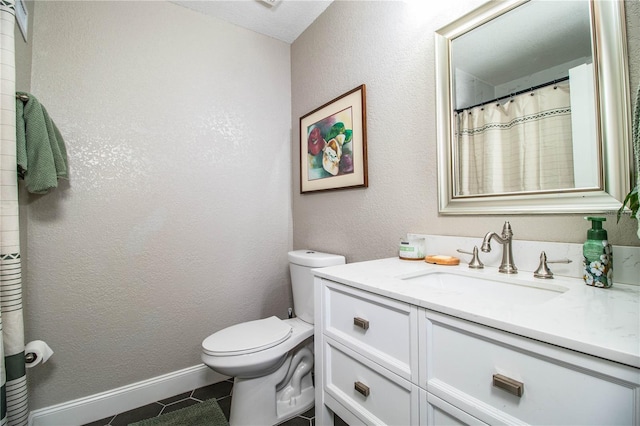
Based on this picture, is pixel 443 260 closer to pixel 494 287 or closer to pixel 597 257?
pixel 494 287

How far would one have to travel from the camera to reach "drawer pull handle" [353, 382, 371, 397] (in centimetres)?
89

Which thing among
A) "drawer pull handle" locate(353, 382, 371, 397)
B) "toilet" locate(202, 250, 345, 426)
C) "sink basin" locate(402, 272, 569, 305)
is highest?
"sink basin" locate(402, 272, 569, 305)

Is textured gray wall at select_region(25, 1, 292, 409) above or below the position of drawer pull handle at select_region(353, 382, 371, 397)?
above

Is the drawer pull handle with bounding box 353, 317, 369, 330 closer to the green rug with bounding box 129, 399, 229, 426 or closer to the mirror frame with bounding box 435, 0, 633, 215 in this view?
the mirror frame with bounding box 435, 0, 633, 215

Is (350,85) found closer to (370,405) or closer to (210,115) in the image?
(210,115)

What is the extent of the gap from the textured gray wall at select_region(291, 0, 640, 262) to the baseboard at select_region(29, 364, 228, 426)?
114 centimetres

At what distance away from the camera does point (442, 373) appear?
0.69m

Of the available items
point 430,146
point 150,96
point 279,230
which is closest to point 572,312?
point 430,146

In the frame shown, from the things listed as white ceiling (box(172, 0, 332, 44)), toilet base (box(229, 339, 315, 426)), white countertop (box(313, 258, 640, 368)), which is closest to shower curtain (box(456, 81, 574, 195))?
white countertop (box(313, 258, 640, 368))

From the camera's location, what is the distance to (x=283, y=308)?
2.14m

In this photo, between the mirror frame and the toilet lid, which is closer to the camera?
the mirror frame

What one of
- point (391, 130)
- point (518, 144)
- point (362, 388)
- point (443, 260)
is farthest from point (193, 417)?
point (518, 144)

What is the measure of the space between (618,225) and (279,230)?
1794 mm

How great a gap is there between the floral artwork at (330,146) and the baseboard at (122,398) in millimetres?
1498
